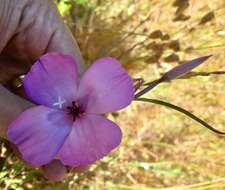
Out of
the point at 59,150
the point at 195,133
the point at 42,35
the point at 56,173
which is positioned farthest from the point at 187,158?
the point at 59,150

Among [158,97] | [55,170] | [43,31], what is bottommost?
[158,97]

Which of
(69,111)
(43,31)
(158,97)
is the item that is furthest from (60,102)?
(158,97)

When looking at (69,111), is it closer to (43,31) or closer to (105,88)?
(105,88)

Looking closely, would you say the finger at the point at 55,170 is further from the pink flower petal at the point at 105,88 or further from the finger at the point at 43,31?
the pink flower petal at the point at 105,88

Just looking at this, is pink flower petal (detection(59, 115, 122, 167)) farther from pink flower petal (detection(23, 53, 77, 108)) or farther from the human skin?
the human skin

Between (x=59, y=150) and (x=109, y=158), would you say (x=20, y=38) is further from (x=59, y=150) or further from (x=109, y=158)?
(x=109, y=158)

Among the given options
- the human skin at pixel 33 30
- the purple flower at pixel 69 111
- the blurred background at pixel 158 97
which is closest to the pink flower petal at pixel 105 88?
the purple flower at pixel 69 111
